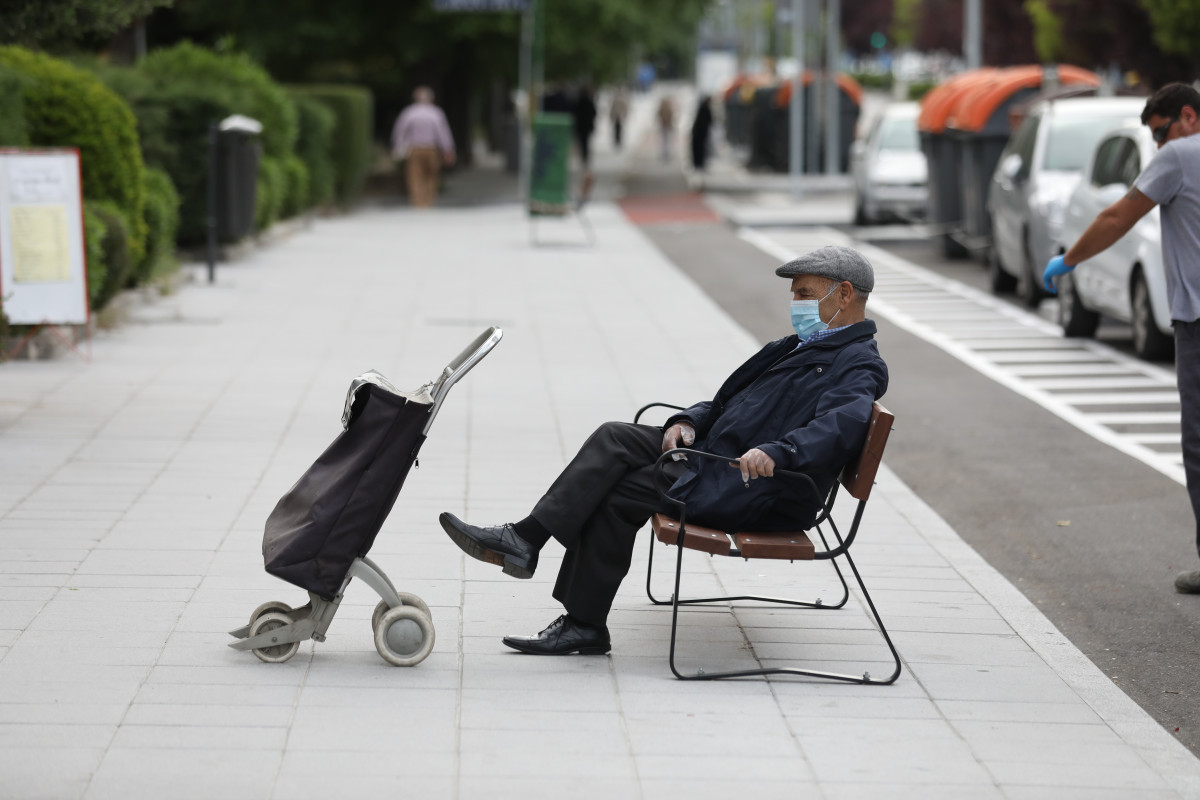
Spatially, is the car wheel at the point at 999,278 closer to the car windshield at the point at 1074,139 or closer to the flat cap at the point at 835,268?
the car windshield at the point at 1074,139

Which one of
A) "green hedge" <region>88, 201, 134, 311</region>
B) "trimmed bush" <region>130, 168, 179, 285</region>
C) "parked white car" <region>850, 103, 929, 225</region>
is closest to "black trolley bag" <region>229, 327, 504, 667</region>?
"green hedge" <region>88, 201, 134, 311</region>

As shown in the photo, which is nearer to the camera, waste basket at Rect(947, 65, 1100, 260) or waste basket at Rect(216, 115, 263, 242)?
waste basket at Rect(216, 115, 263, 242)

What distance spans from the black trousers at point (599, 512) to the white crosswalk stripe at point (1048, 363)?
15.5 ft

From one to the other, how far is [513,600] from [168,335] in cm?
765

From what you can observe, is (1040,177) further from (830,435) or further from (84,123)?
(830,435)

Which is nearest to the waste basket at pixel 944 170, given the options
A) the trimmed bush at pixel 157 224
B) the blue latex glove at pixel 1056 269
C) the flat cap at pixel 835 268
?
the trimmed bush at pixel 157 224

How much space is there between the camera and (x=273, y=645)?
208 inches

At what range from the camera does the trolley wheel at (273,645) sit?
5.29 meters

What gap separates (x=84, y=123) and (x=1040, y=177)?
28.6ft

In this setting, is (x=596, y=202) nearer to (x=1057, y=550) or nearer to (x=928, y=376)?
(x=928, y=376)

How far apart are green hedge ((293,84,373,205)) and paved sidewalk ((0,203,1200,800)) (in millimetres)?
17697

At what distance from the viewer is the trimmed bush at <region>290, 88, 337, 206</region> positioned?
2520cm

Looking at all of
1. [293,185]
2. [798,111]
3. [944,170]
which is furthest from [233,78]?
[798,111]

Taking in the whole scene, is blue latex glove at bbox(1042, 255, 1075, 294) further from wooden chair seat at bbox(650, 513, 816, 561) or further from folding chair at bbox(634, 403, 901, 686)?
wooden chair seat at bbox(650, 513, 816, 561)
